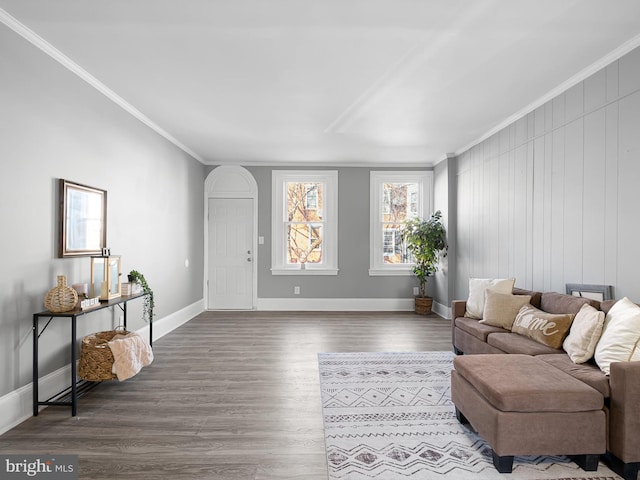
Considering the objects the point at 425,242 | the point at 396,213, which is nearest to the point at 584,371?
the point at 425,242

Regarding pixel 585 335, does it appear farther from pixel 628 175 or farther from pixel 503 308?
pixel 628 175

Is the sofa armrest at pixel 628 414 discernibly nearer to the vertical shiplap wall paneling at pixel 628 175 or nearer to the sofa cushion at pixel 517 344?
the sofa cushion at pixel 517 344

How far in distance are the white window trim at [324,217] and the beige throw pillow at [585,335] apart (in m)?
4.40

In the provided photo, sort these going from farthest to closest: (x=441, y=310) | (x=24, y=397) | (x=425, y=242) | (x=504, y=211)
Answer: (x=441, y=310), (x=425, y=242), (x=504, y=211), (x=24, y=397)

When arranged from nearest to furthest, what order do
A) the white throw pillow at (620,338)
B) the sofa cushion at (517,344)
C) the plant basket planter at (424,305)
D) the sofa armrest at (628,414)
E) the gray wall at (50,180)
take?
1. the sofa armrest at (628,414)
2. the white throw pillow at (620,338)
3. the gray wall at (50,180)
4. the sofa cushion at (517,344)
5. the plant basket planter at (424,305)

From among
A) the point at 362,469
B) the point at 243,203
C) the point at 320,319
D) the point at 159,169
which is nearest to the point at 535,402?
the point at 362,469

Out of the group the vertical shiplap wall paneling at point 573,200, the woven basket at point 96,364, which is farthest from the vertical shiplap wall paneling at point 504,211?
the woven basket at point 96,364

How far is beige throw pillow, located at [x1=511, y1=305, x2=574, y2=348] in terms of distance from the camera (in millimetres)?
2784

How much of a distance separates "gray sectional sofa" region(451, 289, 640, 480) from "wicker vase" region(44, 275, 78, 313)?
327cm

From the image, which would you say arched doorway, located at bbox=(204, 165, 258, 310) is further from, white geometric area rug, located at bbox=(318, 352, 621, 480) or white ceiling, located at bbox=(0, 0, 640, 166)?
white geometric area rug, located at bbox=(318, 352, 621, 480)

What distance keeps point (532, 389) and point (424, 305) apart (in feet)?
14.4

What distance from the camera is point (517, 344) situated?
2936 mm

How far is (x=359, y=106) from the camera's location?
396 cm

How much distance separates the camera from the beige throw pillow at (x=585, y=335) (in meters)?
2.41
